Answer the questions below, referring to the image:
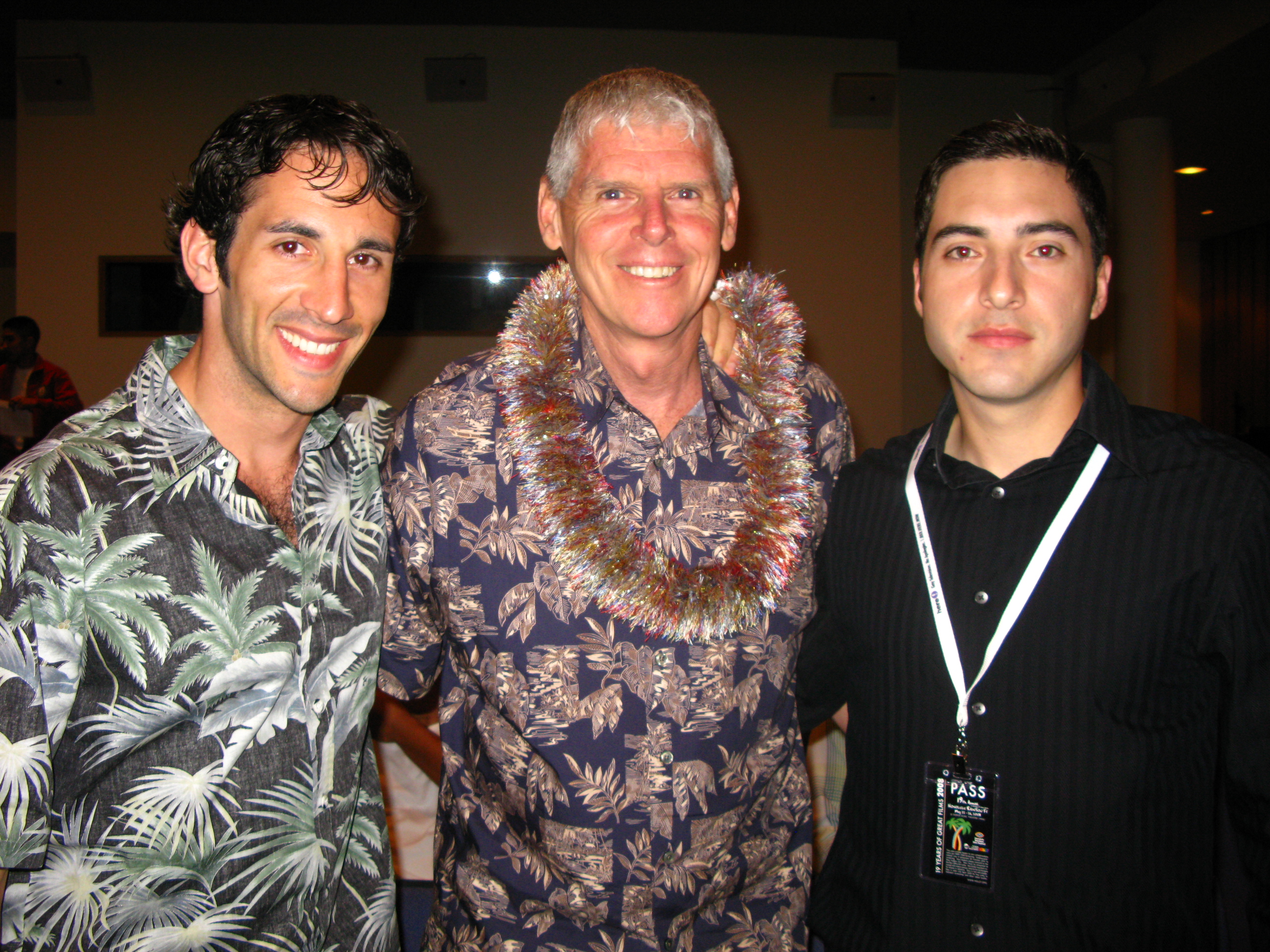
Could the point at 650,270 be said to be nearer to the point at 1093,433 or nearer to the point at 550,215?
the point at 550,215

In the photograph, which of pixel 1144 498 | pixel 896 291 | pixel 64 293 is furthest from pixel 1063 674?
pixel 64 293

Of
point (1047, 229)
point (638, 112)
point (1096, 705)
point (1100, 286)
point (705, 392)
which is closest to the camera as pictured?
point (1096, 705)

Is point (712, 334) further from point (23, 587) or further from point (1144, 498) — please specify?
point (23, 587)

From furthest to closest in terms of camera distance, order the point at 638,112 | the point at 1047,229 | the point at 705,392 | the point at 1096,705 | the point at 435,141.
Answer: the point at 435,141
the point at 705,392
the point at 638,112
the point at 1047,229
the point at 1096,705

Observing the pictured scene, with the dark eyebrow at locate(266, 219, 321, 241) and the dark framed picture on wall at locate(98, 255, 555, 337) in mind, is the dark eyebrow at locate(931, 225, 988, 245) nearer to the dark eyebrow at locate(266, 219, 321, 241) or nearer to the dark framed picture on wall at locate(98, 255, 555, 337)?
the dark eyebrow at locate(266, 219, 321, 241)

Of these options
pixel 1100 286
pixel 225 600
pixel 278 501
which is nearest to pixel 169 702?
pixel 225 600

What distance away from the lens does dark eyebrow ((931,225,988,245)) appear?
1.43 m

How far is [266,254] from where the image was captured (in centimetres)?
146

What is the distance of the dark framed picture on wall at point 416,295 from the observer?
22.1 ft

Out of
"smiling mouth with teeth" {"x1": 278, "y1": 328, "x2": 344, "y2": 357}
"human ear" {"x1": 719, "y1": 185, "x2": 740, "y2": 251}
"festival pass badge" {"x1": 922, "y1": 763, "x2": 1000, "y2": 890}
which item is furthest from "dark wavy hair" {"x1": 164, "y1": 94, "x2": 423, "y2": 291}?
"festival pass badge" {"x1": 922, "y1": 763, "x2": 1000, "y2": 890}

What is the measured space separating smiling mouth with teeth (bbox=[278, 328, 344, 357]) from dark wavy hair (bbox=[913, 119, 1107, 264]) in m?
1.17

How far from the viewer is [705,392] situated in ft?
5.71

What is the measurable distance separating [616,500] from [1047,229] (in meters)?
0.93

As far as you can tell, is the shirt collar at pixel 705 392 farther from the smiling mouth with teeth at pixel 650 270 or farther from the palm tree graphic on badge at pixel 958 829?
the palm tree graphic on badge at pixel 958 829
